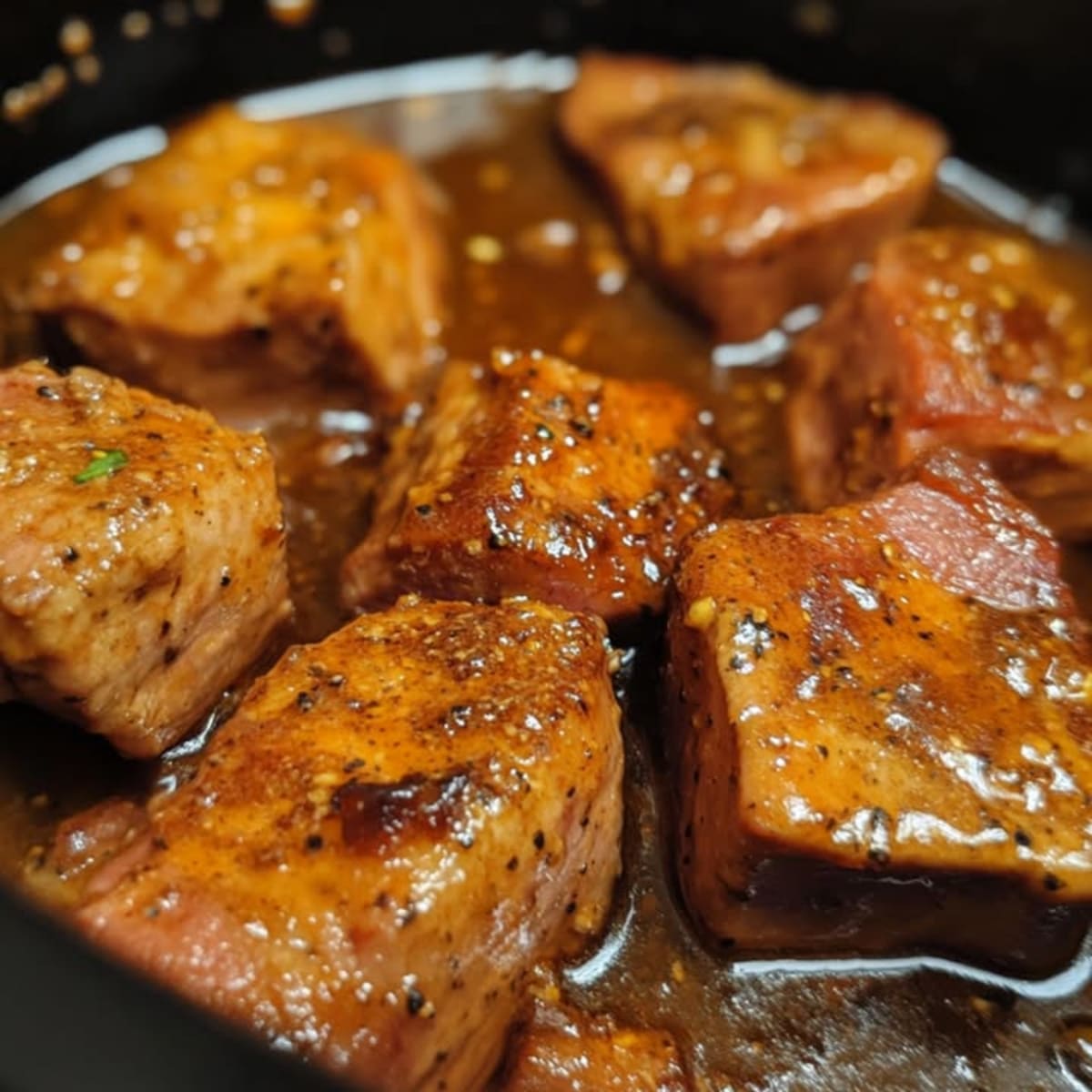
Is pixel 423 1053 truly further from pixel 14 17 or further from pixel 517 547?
pixel 14 17

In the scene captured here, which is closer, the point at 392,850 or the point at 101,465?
the point at 392,850

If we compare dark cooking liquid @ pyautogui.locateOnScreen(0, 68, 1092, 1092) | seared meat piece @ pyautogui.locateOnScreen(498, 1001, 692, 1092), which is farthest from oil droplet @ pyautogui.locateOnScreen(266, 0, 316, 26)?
seared meat piece @ pyautogui.locateOnScreen(498, 1001, 692, 1092)

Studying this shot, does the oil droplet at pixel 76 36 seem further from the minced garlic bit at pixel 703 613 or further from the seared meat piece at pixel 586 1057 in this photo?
the seared meat piece at pixel 586 1057

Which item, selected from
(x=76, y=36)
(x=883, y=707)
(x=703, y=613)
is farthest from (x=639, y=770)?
(x=76, y=36)

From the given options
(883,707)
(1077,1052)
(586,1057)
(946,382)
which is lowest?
(1077,1052)

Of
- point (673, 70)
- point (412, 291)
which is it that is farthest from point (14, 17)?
point (673, 70)

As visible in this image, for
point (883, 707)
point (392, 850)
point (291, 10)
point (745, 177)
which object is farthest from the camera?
point (291, 10)

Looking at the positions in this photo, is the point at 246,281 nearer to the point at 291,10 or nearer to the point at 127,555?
the point at 127,555

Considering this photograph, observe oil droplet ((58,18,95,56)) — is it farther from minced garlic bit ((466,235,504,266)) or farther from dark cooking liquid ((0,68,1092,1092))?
minced garlic bit ((466,235,504,266))
